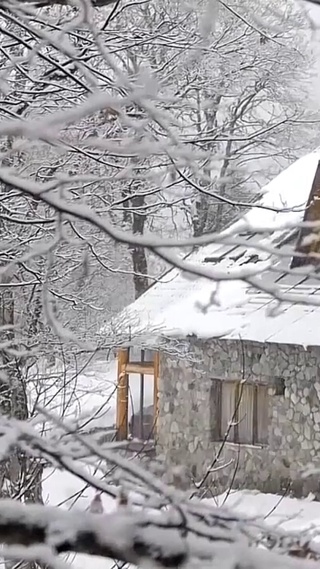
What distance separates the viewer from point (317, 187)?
26.8ft

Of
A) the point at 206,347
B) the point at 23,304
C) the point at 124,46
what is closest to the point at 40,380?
the point at 23,304

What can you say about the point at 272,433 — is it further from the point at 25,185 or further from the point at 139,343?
the point at 25,185

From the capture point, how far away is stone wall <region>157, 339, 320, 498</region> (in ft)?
27.5

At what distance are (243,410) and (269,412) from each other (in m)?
0.33

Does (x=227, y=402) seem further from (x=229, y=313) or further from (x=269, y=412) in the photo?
(x=229, y=313)

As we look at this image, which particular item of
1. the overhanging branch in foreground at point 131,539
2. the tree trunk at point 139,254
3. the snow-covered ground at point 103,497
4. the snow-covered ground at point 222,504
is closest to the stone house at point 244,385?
the tree trunk at point 139,254

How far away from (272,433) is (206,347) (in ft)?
3.91

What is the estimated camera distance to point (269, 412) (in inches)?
344

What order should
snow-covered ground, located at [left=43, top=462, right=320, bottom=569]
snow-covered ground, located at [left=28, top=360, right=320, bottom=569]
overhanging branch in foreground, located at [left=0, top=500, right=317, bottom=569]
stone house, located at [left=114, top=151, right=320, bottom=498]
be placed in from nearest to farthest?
overhanging branch in foreground, located at [left=0, top=500, right=317, bottom=569], snow-covered ground, located at [left=43, top=462, right=320, bottom=569], snow-covered ground, located at [left=28, top=360, right=320, bottom=569], stone house, located at [left=114, top=151, right=320, bottom=498]

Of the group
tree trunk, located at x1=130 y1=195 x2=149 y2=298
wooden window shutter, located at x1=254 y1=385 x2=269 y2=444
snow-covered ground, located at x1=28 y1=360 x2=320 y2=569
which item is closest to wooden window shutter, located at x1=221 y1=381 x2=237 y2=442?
wooden window shutter, located at x1=254 y1=385 x2=269 y2=444

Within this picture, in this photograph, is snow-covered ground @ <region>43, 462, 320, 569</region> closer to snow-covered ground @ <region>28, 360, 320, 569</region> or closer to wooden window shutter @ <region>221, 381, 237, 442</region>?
snow-covered ground @ <region>28, 360, 320, 569</region>

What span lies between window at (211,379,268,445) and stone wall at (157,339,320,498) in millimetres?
73

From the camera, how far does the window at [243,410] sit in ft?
28.9

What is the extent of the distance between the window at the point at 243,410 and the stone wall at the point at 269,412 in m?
0.07
